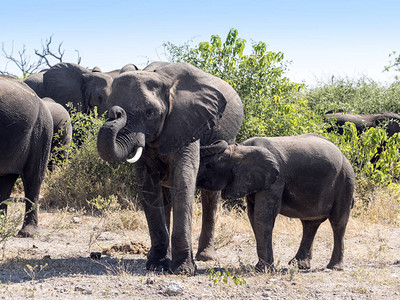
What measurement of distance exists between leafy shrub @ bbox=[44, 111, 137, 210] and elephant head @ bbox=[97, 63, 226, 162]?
146 inches

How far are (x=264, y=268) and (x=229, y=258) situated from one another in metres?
1.24

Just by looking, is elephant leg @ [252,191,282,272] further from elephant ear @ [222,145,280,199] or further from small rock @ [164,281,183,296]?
small rock @ [164,281,183,296]

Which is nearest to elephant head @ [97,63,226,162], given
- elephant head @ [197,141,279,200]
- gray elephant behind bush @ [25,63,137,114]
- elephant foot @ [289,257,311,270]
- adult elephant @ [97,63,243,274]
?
adult elephant @ [97,63,243,274]

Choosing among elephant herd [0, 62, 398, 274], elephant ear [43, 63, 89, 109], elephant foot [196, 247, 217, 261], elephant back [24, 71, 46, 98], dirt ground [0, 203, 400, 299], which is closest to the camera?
dirt ground [0, 203, 400, 299]

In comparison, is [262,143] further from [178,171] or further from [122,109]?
[122,109]

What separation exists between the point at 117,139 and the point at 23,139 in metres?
2.18

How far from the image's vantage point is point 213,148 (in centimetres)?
592

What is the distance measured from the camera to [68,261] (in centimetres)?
643

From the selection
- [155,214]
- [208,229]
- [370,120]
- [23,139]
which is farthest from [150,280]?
[370,120]

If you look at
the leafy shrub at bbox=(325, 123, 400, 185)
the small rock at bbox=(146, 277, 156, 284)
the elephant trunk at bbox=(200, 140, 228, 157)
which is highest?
the elephant trunk at bbox=(200, 140, 228, 157)

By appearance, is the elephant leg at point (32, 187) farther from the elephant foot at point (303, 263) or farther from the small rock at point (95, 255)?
the elephant foot at point (303, 263)

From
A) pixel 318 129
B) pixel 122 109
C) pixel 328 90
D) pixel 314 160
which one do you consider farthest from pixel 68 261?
pixel 328 90

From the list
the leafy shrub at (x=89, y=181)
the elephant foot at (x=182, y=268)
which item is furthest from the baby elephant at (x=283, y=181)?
the leafy shrub at (x=89, y=181)

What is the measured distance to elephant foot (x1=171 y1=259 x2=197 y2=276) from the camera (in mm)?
5686
